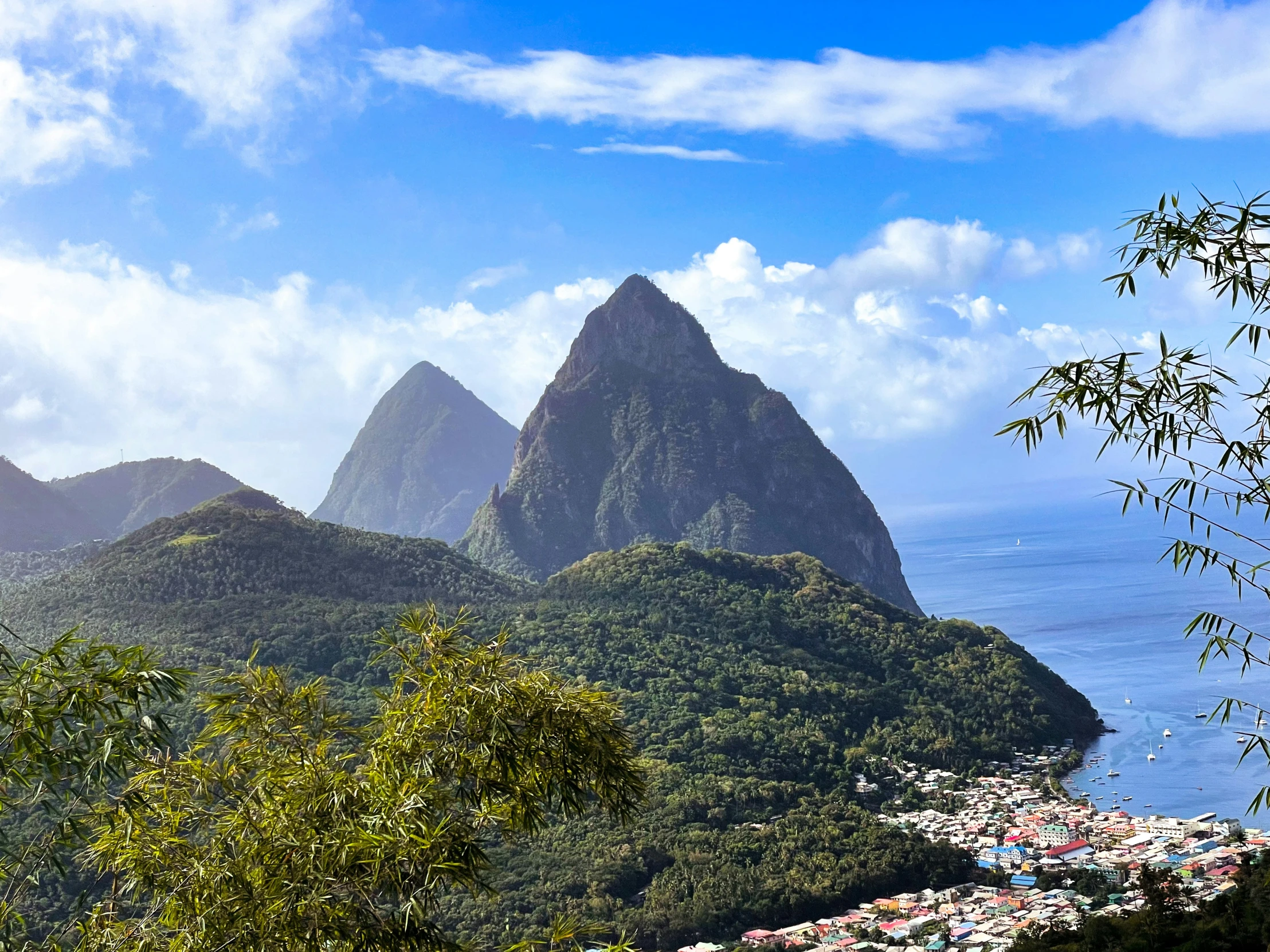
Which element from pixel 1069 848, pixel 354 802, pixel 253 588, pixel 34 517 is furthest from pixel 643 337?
pixel 354 802

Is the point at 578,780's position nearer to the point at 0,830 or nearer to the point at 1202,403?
the point at 0,830

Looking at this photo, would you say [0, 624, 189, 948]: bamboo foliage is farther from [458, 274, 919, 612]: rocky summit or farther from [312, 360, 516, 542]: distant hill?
[312, 360, 516, 542]: distant hill

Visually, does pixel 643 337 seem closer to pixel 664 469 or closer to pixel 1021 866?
pixel 664 469

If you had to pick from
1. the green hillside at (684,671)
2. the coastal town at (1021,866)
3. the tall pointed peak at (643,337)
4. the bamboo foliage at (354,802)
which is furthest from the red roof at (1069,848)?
the tall pointed peak at (643,337)

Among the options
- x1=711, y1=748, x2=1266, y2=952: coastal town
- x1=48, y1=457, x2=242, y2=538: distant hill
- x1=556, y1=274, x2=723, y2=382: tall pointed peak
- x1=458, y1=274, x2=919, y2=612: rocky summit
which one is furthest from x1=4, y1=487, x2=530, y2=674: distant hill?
x1=48, y1=457, x2=242, y2=538: distant hill

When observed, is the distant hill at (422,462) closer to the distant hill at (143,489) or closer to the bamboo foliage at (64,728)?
the distant hill at (143,489)

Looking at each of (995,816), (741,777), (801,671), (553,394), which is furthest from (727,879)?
(553,394)
